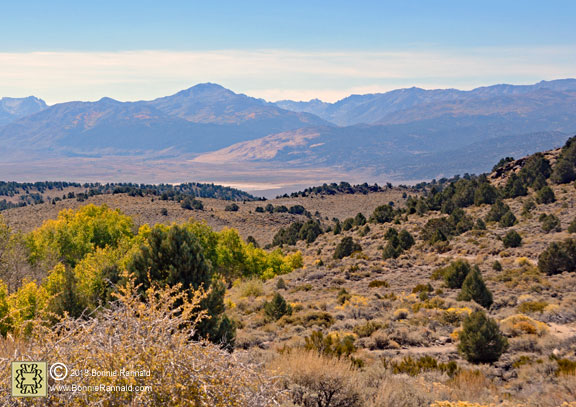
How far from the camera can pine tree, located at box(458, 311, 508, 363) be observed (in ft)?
45.1

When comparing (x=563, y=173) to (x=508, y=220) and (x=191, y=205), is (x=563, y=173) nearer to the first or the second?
(x=508, y=220)

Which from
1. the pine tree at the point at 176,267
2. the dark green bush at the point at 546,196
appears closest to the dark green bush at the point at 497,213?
the dark green bush at the point at 546,196

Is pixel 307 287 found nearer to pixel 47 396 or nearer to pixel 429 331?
pixel 429 331

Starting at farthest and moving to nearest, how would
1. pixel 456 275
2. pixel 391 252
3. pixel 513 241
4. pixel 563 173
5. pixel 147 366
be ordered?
1. pixel 563 173
2. pixel 391 252
3. pixel 513 241
4. pixel 456 275
5. pixel 147 366

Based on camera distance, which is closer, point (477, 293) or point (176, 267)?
point (176, 267)

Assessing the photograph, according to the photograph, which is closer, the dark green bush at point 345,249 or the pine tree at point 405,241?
the pine tree at point 405,241

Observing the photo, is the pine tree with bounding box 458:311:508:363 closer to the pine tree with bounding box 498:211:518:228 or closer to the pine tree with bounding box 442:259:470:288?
the pine tree with bounding box 442:259:470:288

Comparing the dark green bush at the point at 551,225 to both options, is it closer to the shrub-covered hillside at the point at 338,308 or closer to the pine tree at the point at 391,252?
the shrub-covered hillside at the point at 338,308

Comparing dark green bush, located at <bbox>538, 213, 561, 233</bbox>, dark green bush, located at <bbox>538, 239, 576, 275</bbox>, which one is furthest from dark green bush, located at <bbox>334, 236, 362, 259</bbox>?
dark green bush, located at <bbox>538, 239, 576, 275</bbox>

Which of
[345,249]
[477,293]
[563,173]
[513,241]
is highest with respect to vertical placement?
[563,173]

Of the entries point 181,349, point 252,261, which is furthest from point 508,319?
point 252,261

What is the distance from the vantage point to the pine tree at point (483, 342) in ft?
45.1

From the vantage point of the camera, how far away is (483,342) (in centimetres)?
1369

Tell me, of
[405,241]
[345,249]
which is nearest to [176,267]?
[345,249]
